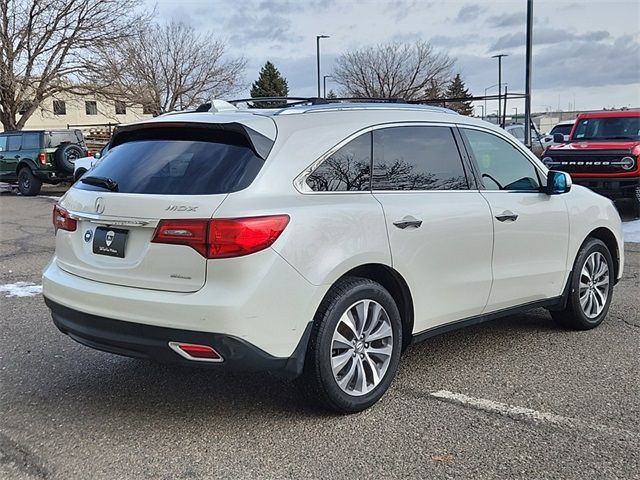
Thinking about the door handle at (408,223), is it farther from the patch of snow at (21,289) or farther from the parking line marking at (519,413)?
the patch of snow at (21,289)

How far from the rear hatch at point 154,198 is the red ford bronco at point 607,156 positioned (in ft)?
35.1

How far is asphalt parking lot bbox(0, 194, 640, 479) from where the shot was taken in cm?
313

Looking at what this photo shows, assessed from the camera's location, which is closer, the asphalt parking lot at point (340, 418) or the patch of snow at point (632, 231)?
the asphalt parking lot at point (340, 418)

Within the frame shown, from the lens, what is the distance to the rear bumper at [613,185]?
40.5 feet

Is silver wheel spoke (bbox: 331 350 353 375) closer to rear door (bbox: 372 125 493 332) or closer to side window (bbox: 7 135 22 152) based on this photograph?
rear door (bbox: 372 125 493 332)

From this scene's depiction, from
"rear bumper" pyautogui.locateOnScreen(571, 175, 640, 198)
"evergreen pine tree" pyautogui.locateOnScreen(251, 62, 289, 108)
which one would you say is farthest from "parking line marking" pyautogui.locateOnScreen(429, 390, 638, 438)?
"evergreen pine tree" pyautogui.locateOnScreen(251, 62, 289, 108)

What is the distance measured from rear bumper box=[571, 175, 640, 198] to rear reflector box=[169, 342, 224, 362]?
36.1 feet

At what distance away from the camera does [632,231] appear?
1102 centimetres

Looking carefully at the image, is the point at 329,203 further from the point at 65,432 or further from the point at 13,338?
the point at 13,338

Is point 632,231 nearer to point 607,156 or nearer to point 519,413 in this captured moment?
point 607,156

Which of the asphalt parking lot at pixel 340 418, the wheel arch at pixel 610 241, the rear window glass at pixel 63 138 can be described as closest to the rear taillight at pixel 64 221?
A: the asphalt parking lot at pixel 340 418

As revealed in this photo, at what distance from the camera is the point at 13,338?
5.20m

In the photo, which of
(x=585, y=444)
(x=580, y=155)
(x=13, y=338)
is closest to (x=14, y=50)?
(x=580, y=155)

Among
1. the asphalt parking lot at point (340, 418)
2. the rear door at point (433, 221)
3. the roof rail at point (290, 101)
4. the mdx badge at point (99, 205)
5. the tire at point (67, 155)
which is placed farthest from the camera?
the tire at point (67, 155)
